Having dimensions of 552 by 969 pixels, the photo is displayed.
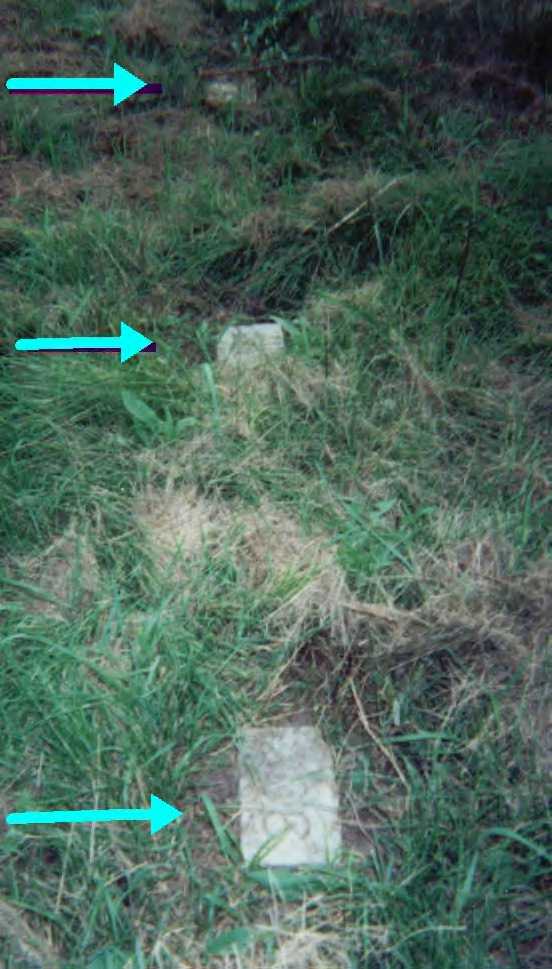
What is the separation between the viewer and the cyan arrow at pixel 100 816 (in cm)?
166

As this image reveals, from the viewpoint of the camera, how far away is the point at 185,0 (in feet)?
12.9

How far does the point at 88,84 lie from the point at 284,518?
90.5 inches

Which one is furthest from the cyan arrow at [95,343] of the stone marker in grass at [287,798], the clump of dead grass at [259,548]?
the stone marker in grass at [287,798]

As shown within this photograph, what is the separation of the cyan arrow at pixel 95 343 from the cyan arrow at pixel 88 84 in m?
1.36

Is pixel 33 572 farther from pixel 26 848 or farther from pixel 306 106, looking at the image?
pixel 306 106

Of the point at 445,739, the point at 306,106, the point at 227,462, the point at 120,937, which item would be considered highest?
the point at 306,106

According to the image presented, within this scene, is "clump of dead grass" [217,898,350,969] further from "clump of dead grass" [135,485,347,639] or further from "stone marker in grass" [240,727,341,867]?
"clump of dead grass" [135,485,347,639]

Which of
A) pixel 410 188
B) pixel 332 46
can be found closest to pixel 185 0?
pixel 332 46

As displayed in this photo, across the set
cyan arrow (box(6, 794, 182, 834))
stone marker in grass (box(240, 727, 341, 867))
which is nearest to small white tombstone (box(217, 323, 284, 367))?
stone marker in grass (box(240, 727, 341, 867))

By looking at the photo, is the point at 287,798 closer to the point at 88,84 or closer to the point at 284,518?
the point at 284,518

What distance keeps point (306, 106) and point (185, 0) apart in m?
1.06

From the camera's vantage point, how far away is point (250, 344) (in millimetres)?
2602

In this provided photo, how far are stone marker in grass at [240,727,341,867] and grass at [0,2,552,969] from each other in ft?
0.11

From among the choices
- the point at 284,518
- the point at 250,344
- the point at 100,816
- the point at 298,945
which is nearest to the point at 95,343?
the point at 250,344
